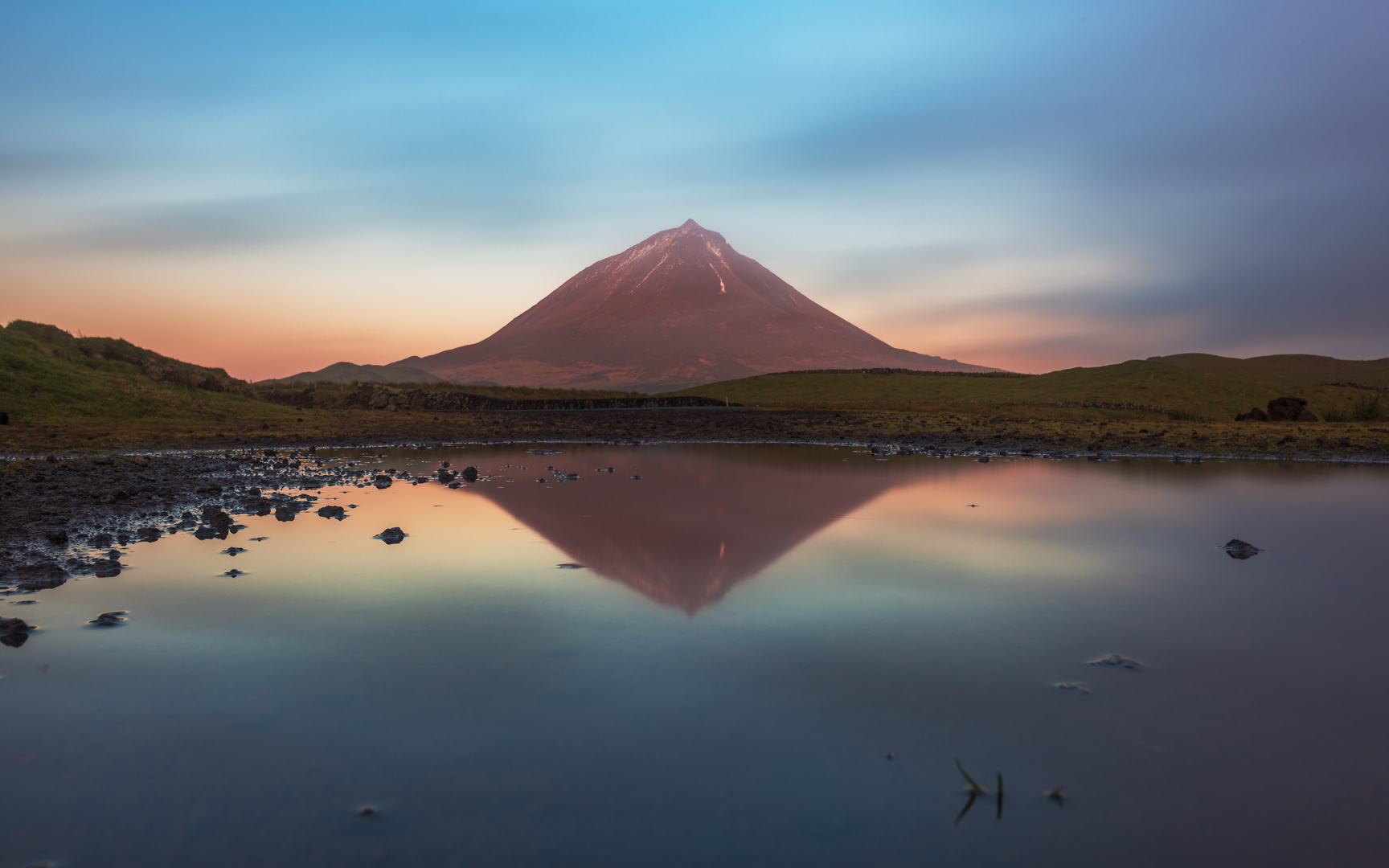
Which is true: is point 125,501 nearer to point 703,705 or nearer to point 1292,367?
point 703,705

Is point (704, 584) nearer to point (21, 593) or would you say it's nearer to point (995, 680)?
point (995, 680)

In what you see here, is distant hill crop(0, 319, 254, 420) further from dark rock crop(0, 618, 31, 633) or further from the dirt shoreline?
dark rock crop(0, 618, 31, 633)

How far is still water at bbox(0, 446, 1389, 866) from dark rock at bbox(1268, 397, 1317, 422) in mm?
35517

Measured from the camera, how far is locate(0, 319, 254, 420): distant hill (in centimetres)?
3312

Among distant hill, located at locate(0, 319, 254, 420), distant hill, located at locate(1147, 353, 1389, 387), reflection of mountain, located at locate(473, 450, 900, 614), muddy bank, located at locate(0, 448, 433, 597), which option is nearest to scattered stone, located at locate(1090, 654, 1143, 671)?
reflection of mountain, located at locate(473, 450, 900, 614)

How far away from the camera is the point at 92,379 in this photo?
36844 mm

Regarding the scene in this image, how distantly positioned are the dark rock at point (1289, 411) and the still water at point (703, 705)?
35517 mm

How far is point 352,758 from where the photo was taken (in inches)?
171

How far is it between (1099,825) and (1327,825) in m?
1.06

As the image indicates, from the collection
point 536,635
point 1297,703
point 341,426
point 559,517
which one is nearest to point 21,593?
point 536,635

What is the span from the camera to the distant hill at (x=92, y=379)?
1304 inches

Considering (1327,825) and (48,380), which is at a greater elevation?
(48,380)

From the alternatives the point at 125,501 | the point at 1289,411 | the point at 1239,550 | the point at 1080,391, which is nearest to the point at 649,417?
the point at 1289,411

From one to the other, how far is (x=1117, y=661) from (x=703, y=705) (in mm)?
3286
